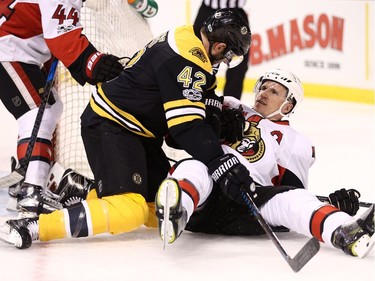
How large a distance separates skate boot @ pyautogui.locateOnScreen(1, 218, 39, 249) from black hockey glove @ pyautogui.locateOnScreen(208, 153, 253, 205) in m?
0.53

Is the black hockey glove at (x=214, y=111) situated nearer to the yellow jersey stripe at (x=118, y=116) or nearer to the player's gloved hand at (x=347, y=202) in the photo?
the yellow jersey stripe at (x=118, y=116)

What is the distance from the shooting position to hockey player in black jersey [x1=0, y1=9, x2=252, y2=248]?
228 centimetres

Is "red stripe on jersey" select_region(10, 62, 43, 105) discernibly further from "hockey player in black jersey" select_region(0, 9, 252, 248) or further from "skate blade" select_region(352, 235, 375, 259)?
"skate blade" select_region(352, 235, 375, 259)

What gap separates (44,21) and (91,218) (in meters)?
0.76

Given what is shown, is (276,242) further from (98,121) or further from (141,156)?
(98,121)

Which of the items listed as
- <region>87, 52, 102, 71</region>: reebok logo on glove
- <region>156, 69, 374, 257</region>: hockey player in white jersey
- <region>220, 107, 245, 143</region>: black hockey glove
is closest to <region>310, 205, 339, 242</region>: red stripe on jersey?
<region>156, 69, 374, 257</region>: hockey player in white jersey

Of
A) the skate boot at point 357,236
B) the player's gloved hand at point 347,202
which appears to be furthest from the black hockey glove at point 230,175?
the player's gloved hand at point 347,202

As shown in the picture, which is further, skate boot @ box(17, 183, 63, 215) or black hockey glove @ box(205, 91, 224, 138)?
skate boot @ box(17, 183, 63, 215)

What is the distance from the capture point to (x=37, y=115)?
2.71 m

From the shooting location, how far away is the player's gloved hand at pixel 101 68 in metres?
2.64

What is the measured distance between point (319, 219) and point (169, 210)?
1.42 ft

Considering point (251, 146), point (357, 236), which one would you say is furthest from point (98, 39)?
point (357, 236)

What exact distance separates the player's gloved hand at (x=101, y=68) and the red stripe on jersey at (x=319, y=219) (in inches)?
33.0

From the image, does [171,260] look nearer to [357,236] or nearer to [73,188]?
[357,236]
